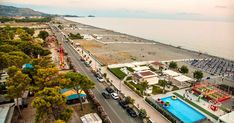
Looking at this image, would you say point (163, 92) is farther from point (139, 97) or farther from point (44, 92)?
point (44, 92)

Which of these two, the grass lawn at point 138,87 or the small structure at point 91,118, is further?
the grass lawn at point 138,87

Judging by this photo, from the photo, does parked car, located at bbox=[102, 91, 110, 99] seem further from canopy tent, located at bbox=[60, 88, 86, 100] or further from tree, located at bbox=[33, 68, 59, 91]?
tree, located at bbox=[33, 68, 59, 91]

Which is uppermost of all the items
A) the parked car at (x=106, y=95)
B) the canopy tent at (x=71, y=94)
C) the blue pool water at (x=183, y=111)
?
the canopy tent at (x=71, y=94)

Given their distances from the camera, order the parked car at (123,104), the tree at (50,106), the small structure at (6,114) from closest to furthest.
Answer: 1. the tree at (50,106)
2. the small structure at (6,114)
3. the parked car at (123,104)

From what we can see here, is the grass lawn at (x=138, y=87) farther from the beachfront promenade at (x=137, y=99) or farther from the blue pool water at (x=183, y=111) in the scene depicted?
the blue pool water at (x=183, y=111)

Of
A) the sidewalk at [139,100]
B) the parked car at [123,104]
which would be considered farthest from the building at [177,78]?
the parked car at [123,104]

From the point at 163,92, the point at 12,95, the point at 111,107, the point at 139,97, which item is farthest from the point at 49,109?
the point at 163,92

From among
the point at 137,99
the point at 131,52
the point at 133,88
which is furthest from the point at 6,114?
the point at 131,52

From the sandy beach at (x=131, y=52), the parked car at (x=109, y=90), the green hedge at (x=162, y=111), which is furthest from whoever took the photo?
the sandy beach at (x=131, y=52)
